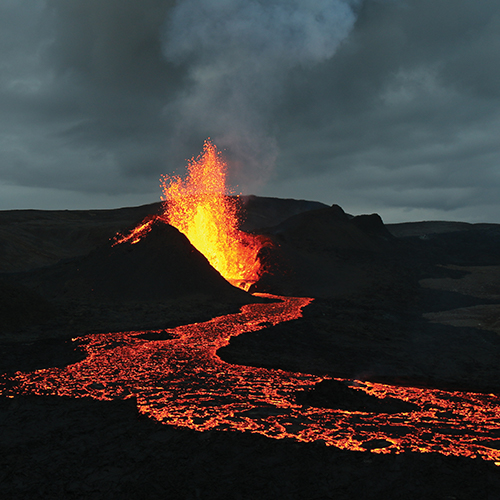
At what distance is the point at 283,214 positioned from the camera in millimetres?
114438

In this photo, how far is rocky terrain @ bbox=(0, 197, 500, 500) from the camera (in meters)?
5.71

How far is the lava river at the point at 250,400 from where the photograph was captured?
714cm

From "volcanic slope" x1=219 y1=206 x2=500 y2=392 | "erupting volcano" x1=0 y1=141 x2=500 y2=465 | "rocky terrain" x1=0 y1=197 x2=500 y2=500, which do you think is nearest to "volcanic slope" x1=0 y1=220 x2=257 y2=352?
"rocky terrain" x1=0 y1=197 x2=500 y2=500

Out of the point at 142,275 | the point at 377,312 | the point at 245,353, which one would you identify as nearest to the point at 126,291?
the point at 142,275

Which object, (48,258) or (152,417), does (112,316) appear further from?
(48,258)

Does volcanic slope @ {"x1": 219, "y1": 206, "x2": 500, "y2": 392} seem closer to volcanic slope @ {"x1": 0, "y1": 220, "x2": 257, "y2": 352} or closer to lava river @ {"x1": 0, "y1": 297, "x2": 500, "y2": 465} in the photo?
lava river @ {"x1": 0, "y1": 297, "x2": 500, "y2": 465}

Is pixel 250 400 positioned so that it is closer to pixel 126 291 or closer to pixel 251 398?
pixel 251 398

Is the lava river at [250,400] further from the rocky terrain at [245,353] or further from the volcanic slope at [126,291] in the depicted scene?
the volcanic slope at [126,291]

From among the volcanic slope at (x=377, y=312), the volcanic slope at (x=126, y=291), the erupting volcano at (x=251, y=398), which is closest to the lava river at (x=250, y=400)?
the erupting volcano at (x=251, y=398)

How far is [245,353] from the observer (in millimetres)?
13953

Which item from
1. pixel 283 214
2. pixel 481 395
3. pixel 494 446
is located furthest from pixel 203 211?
pixel 283 214

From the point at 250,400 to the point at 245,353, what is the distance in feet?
15.7

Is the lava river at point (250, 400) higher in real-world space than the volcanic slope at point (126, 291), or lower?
lower

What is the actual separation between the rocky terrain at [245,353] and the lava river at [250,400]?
17.7 inches
